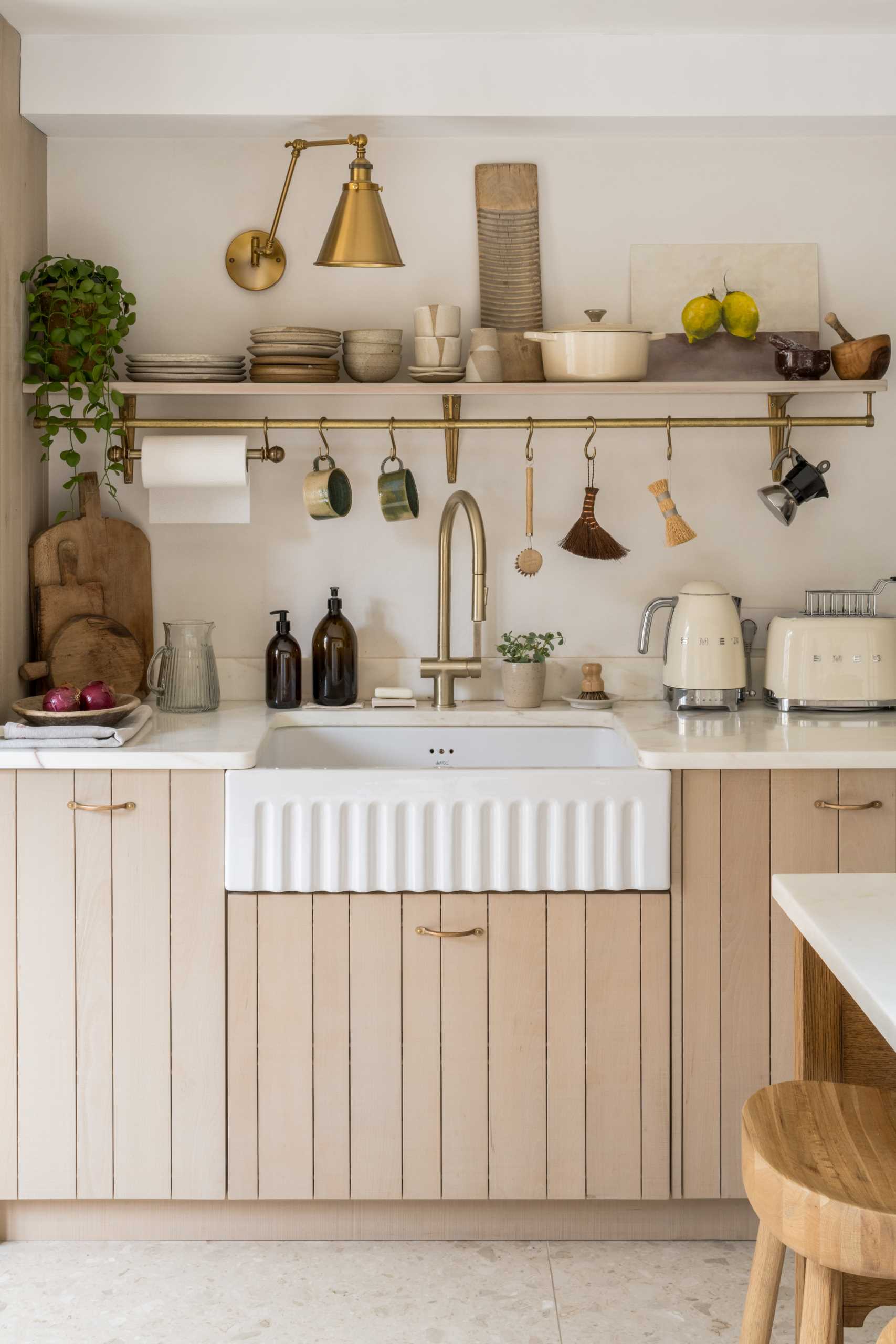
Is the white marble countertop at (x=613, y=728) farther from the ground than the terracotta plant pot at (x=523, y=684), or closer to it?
closer to it

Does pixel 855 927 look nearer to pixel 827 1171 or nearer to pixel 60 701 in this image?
pixel 827 1171

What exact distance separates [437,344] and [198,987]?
1350mm

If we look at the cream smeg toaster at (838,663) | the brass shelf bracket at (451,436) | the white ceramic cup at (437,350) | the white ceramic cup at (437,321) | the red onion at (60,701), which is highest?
the white ceramic cup at (437,321)

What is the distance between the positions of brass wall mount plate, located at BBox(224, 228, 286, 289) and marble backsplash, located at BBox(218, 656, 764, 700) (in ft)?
2.72

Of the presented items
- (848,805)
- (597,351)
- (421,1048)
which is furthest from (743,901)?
(597,351)

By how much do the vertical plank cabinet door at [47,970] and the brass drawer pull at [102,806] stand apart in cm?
1

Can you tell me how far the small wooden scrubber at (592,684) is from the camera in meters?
2.71

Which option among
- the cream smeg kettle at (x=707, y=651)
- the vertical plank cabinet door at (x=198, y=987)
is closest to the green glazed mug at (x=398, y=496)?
the cream smeg kettle at (x=707, y=651)

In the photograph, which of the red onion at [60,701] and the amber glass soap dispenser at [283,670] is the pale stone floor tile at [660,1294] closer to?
the amber glass soap dispenser at [283,670]

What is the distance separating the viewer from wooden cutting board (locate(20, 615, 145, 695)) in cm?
264

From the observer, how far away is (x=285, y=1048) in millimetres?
2230

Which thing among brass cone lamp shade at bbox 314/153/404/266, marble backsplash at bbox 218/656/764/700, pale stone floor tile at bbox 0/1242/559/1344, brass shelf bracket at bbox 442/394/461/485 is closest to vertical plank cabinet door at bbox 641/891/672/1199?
pale stone floor tile at bbox 0/1242/559/1344

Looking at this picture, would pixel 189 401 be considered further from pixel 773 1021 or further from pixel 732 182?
pixel 773 1021

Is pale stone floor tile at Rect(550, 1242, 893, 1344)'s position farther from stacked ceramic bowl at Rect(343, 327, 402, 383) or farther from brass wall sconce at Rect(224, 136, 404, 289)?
brass wall sconce at Rect(224, 136, 404, 289)
